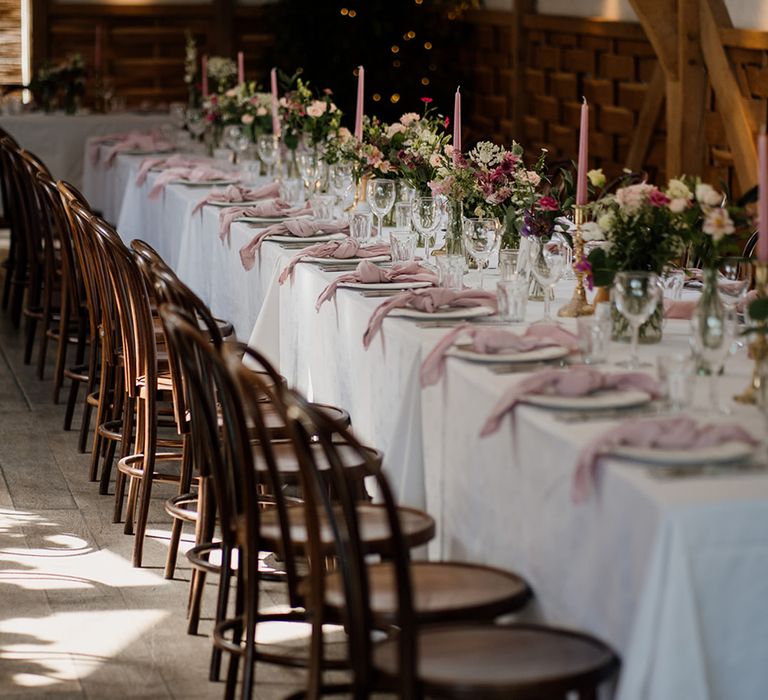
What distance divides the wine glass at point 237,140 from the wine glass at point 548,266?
3.46m

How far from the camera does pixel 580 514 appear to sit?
2.49 m

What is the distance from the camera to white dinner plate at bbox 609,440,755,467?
237cm

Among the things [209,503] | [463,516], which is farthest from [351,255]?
[463,516]

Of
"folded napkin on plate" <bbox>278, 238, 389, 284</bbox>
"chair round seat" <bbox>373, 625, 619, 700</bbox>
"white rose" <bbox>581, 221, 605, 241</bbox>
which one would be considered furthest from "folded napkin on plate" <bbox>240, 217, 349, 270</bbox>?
"chair round seat" <bbox>373, 625, 619, 700</bbox>

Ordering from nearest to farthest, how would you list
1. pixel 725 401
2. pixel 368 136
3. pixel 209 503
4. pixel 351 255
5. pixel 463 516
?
pixel 725 401, pixel 463 516, pixel 209 503, pixel 351 255, pixel 368 136

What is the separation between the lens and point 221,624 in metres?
3.42

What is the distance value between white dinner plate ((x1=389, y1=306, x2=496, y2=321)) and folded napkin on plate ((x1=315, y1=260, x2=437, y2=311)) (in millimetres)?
405

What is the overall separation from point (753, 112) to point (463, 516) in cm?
489

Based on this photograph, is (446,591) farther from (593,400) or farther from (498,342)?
(498,342)

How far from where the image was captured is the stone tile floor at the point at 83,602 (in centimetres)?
347

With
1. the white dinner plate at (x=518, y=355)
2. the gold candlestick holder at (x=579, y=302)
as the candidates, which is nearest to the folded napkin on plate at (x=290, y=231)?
the gold candlestick holder at (x=579, y=302)

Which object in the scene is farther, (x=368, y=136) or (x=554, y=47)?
(x=554, y=47)

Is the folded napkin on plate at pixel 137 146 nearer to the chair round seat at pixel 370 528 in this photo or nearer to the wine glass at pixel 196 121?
the wine glass at pixel 196 121

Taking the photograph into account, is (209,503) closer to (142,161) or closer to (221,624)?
(221,624)
